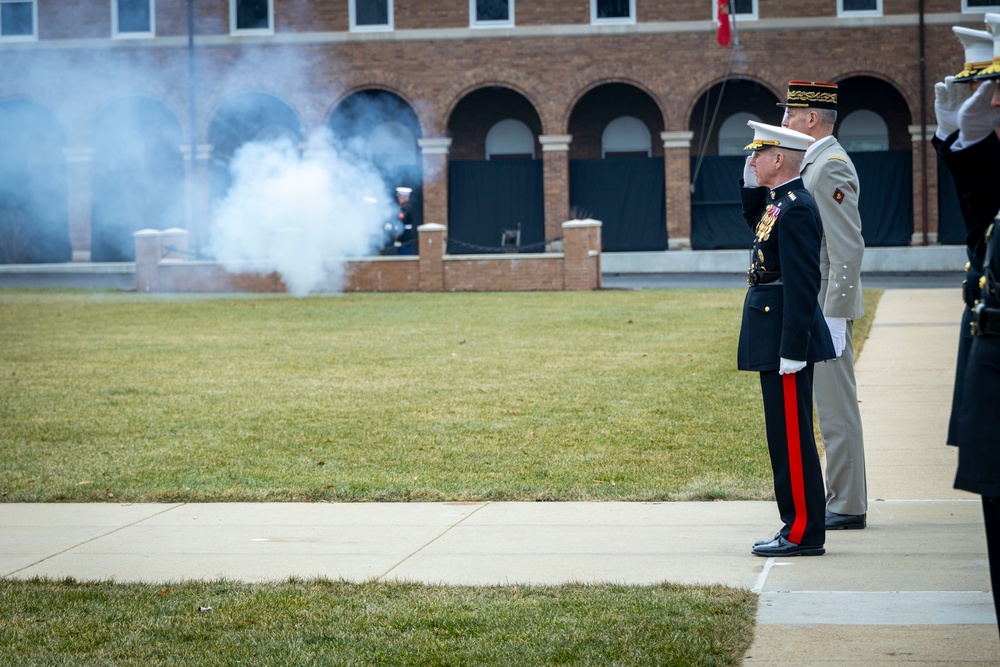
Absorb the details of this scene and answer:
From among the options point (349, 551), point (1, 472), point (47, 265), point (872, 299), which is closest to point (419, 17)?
point (47, 265)

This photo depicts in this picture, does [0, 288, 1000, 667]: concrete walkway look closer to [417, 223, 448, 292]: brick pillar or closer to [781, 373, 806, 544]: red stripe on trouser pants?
[781, 373, 806, 544]: red stripe on trouser pants

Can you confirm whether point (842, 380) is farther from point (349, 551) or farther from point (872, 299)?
point (872, 299)

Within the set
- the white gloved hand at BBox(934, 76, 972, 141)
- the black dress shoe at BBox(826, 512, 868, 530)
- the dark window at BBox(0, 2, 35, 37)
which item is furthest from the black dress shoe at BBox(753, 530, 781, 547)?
the dark window at BBox(0, 2, 35, 37)

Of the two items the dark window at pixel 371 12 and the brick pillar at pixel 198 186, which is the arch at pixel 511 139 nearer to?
the dark window at pixel 371 12

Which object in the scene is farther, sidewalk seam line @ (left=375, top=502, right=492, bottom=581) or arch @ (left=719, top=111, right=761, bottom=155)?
arch @ (left=719, top=111, right=761, bottom=155)

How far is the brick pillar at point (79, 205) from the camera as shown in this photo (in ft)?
114

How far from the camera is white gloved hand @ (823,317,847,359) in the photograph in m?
5.84

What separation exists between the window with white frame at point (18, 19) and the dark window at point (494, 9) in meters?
11.1

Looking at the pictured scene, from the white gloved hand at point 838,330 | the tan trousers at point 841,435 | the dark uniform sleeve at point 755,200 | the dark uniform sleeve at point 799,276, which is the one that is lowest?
the tan trousers at point 841,435

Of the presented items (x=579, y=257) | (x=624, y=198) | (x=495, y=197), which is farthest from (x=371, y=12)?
(x=579, y=257)

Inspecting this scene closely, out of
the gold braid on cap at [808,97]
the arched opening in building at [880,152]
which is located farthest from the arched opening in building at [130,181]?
the gold braid on cap at [808,97]

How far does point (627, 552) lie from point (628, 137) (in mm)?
30703

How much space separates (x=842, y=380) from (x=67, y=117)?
31.6 metres

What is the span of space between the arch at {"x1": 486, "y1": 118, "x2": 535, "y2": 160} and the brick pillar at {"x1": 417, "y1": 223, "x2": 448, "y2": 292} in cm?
1067
